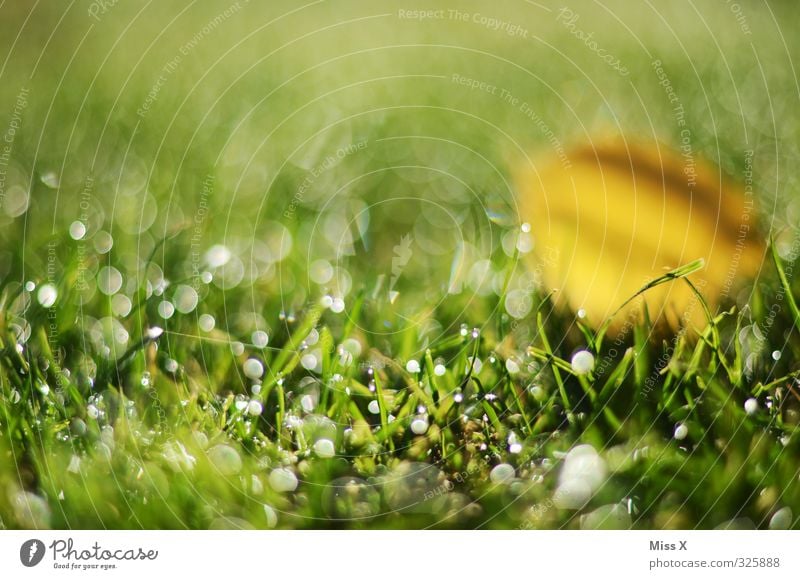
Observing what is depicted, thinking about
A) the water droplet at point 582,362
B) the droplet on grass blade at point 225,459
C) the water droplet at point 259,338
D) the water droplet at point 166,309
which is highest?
the water droplet at point 166,309

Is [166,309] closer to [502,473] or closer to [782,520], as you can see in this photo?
[502,473]

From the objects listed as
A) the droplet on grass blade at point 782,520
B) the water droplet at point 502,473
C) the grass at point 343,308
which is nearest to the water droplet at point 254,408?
the grass at point 343,308

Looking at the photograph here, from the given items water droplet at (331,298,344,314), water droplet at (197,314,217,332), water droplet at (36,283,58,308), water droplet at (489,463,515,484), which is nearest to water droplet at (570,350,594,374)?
water droplet at (489,463,515,484)

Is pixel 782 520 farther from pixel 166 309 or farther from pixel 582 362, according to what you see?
pixel 166 309

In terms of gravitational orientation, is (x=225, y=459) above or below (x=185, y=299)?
below

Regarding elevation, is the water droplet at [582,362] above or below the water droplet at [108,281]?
below

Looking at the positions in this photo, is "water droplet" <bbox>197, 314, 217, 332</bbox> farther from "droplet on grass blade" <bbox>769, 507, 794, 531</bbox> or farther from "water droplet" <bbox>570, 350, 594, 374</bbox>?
"droplet on grass blade" <bbox>769, 507, 794, 531</bbox>

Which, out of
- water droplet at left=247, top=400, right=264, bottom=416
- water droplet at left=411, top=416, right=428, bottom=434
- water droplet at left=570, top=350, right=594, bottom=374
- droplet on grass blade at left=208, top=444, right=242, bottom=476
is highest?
water droplet at left=570, top=350, right=594, bottom=374

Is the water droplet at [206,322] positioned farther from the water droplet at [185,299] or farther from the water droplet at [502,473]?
the water droplet at [502,473]

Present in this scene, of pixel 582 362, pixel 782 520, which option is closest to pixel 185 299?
pixel 582 362
